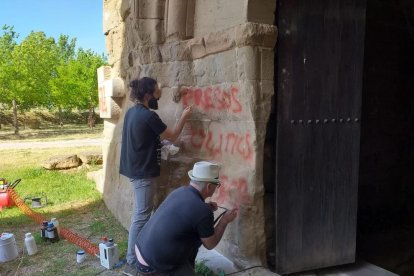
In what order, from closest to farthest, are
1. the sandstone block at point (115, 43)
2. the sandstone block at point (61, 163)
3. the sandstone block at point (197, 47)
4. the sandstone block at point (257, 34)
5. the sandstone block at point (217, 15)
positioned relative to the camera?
the sandstone block at point (257, 34), the sandstone block at point (217, 15), the sandstone block at point (197, 47), the sandstone block at point (115, 43), the sandstone block at point (61, 163)

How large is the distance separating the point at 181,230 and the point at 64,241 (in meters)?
2.76

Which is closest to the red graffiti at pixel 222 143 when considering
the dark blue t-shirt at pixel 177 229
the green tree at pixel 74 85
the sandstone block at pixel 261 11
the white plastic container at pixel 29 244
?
the dark blue t-shirt at pixel 177 229

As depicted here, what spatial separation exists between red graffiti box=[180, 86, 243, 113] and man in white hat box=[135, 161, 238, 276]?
864 mm

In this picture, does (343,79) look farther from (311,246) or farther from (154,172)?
(154,172)

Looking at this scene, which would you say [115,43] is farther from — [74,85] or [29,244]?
[74,85]

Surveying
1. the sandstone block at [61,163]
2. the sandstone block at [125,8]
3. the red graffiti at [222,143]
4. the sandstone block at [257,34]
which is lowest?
the sandstone block at [61,163]

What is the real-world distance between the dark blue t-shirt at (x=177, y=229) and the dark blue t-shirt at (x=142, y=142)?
2.66 ft

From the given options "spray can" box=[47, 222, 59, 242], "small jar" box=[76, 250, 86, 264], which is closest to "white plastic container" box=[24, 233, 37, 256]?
"spray can" box=[47, 222, 59, 242]

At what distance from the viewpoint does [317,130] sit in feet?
10.8

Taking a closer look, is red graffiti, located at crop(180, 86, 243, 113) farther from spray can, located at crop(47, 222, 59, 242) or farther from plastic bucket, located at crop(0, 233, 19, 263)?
plastic bucket, located at crop(0, 233, 19, 263)

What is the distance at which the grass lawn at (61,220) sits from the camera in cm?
390

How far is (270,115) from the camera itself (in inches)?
127

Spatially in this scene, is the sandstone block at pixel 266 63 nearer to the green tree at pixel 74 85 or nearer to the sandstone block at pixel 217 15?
the sandstone block at pixel 217 15

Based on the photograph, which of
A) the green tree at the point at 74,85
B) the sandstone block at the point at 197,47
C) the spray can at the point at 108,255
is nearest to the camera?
the sandstone block at the point at 197,47
